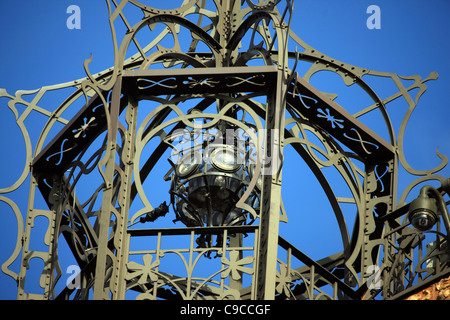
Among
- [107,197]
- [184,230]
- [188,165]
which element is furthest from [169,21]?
[184,230]

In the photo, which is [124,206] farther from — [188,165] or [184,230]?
[188,165]

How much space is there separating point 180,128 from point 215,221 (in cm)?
192

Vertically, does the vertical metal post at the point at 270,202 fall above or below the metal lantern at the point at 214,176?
below

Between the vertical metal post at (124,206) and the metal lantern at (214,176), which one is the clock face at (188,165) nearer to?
the metal lantern at (214,176)

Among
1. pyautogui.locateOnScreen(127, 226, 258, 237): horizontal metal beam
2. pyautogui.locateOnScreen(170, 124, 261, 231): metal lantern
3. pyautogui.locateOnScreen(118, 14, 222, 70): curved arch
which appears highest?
pyautogui.locateOnScreen(118, 14, 222, 70): curved arch

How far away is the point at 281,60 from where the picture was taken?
1744 cm

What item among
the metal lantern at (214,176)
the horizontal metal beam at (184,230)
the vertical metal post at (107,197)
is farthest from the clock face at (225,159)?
the horizontal metal beam at (184,230)

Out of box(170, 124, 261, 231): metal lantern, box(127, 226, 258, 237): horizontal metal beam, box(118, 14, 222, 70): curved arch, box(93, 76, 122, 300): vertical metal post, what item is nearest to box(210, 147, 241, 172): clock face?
box(170, 124, 261, 231): metal lantern

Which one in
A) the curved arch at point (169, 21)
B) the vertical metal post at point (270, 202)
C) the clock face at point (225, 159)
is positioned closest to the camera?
the vertical metal post at point (270, 202)

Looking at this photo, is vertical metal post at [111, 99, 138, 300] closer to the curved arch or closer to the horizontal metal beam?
the horizontal metal beam

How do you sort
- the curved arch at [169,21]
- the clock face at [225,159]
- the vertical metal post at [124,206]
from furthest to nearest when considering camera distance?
the clock face at [225,159]
the curved arch at [169,21]
the vertical metal post at [124,206]
